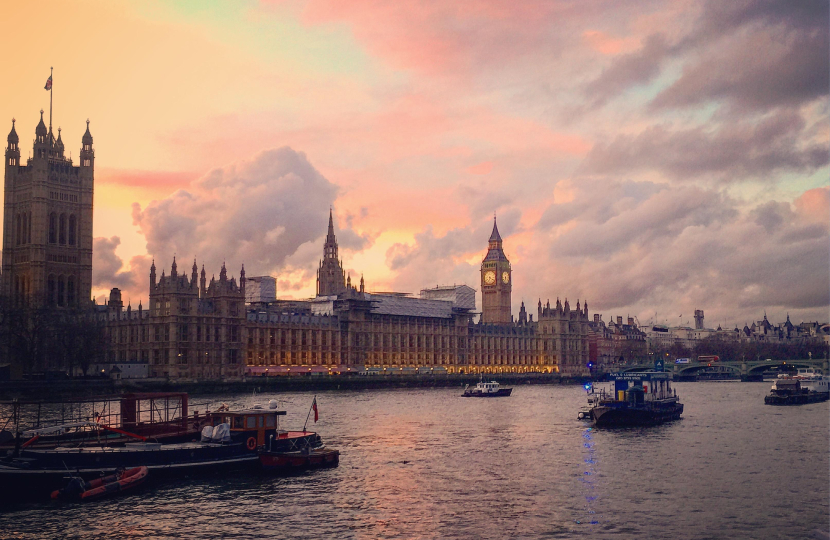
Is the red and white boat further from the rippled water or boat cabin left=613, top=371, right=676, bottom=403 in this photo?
boat cabin left=613, top=371, right=676, bottom=403

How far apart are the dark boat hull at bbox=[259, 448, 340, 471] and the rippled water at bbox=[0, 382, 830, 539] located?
858 mm

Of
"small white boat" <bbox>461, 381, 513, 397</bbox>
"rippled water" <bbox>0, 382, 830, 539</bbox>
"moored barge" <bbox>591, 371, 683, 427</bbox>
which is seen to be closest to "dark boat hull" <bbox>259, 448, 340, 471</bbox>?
"rippled water" <bbox>0, 382, 830, 539</bbox>

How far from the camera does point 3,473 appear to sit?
47.5 m

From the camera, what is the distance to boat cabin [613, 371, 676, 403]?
91.1 metres

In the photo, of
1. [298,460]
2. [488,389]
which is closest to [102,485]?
[298,460]

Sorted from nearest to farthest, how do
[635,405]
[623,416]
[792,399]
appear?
[623,416]
[635,405]
[792,399]

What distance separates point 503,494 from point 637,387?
43791 mm

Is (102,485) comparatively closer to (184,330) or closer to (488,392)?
(488,392)

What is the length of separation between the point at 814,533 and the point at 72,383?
111m

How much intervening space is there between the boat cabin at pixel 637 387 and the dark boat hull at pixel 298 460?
130 ft

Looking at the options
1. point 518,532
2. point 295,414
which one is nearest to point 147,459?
point 518,532

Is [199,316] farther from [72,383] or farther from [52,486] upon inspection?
[52,486]

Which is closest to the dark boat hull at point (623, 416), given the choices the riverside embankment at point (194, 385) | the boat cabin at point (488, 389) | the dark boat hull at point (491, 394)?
the riverside embankment at point (194, 385)

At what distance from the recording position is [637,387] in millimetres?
92188
